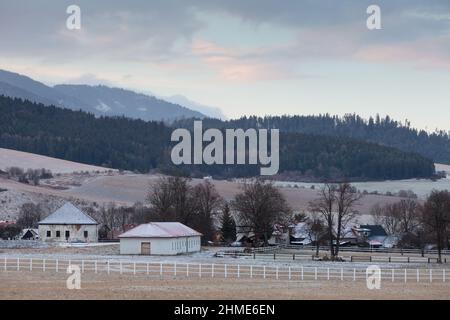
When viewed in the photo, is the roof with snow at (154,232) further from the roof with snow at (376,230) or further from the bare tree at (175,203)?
the roof with snow at (376,230)

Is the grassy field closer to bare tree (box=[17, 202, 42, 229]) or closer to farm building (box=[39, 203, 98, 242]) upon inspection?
farm building (box=[39, 203, 98, 242])

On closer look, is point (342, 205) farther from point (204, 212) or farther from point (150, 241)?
point (204, 212)

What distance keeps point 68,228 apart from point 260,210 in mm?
19051

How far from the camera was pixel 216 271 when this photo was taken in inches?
2206

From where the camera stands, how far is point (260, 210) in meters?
97.9

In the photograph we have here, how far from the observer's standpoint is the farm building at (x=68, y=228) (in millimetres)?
94000

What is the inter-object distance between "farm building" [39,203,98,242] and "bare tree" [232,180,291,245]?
51.4 ft

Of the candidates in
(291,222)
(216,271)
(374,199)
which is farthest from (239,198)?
(374,199)

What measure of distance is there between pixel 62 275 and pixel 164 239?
2796 centimetres

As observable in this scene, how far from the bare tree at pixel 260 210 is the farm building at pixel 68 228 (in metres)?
15.7

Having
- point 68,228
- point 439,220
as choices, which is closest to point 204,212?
point 68,228

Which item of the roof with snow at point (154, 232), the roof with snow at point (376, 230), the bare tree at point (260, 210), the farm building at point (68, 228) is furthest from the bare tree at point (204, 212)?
the roof with snow at point (376, 230)

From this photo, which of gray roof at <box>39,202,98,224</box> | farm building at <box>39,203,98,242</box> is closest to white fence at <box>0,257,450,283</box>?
farm building at <box>39,203,98,242</box>

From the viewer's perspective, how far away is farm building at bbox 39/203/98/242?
94.0 meters
